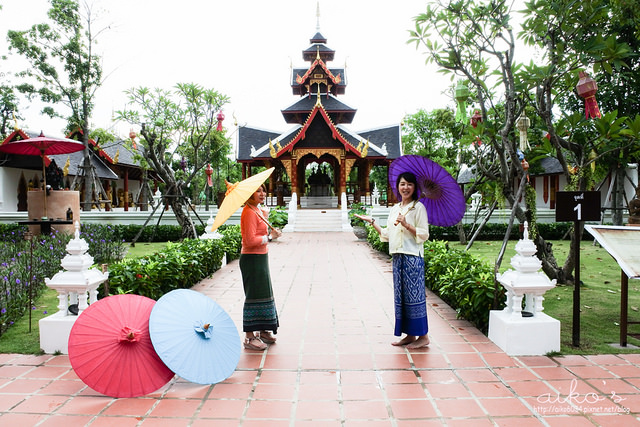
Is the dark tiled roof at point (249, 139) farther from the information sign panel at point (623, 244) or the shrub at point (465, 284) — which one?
the information sign panel at point (623, 244)

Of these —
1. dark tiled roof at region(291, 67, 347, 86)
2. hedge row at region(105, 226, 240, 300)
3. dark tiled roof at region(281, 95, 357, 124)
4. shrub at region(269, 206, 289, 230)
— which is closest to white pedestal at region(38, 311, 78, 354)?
hedge row at region(105, 226, 240, 300)

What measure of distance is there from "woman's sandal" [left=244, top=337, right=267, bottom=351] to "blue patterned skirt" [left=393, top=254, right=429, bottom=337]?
132 cm

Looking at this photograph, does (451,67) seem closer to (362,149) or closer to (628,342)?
(628,342)

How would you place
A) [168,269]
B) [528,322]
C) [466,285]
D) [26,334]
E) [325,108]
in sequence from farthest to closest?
[325,108] < [168,269] < [466,285] < [26,334] < [528,322]

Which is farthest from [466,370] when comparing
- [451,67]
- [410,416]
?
[451,67]

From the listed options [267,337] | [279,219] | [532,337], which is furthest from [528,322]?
[279,219]

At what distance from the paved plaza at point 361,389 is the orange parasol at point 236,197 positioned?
4.46ft

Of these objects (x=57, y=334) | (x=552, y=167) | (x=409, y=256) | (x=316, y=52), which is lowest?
(x=57, y=334)

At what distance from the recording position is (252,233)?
414 cm

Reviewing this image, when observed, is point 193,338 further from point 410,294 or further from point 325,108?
point 325,108

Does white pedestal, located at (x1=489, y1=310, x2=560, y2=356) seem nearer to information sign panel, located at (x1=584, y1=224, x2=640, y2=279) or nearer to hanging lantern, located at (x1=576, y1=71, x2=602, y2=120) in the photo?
information sign panel, located at (x1=584, y1=224, x2=640, y2=279)

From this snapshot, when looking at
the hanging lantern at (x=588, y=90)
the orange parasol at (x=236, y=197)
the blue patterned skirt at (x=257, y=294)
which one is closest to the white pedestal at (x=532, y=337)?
the blue patterned skirt at (x=257, y=294)

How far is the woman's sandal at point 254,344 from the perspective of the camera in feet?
13.9

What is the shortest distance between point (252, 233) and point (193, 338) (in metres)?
1.12
